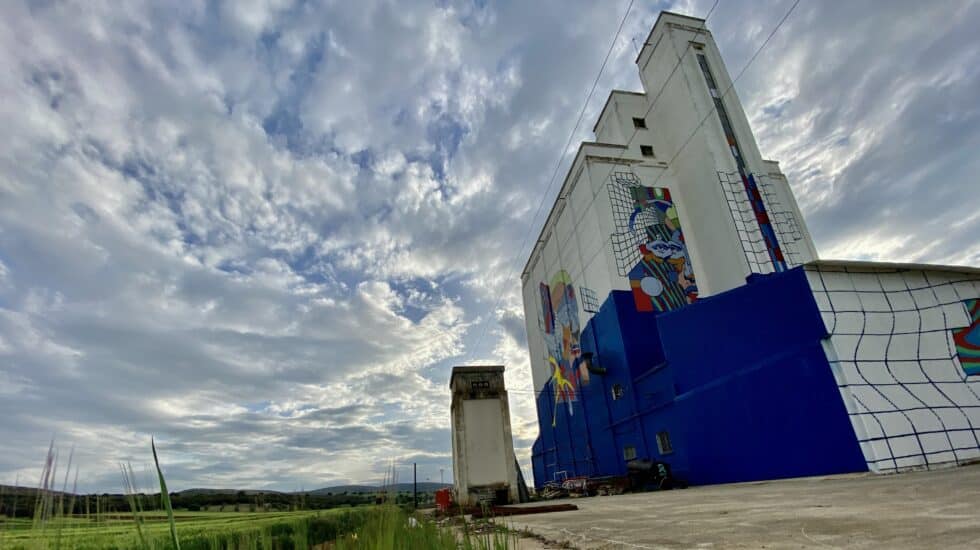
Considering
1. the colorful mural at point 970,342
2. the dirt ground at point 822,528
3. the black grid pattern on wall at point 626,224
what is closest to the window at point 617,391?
the black grid pattern on wall at point 626,224

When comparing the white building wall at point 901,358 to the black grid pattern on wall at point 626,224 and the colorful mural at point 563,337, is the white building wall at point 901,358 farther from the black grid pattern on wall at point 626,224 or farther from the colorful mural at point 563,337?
the colorful mural at point 563,337

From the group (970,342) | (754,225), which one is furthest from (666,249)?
(970,342)

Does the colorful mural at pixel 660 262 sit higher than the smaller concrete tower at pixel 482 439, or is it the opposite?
the colorful mural at pixel 660 262

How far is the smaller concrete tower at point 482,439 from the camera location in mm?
11961

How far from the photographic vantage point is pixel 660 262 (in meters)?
19.4

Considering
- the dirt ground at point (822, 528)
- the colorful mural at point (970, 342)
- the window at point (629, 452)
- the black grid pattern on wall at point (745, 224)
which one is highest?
the black grid pattern on wall at point (745, 224)

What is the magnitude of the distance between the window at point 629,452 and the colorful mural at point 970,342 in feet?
33.7

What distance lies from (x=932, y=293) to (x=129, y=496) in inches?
555

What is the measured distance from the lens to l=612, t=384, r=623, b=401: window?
18.5 meters

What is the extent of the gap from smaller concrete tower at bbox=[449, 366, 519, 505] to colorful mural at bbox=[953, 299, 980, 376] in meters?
10.5

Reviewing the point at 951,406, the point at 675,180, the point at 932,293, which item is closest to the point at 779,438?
the point at 951,406

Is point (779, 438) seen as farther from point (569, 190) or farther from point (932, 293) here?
point (569, 190)

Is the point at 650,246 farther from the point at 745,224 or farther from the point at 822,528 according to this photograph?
the point at 822,528

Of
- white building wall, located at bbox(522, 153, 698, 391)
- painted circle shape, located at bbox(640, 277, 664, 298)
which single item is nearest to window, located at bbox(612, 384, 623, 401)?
white building wall, located at bbox(522, 153, 698, 391)
